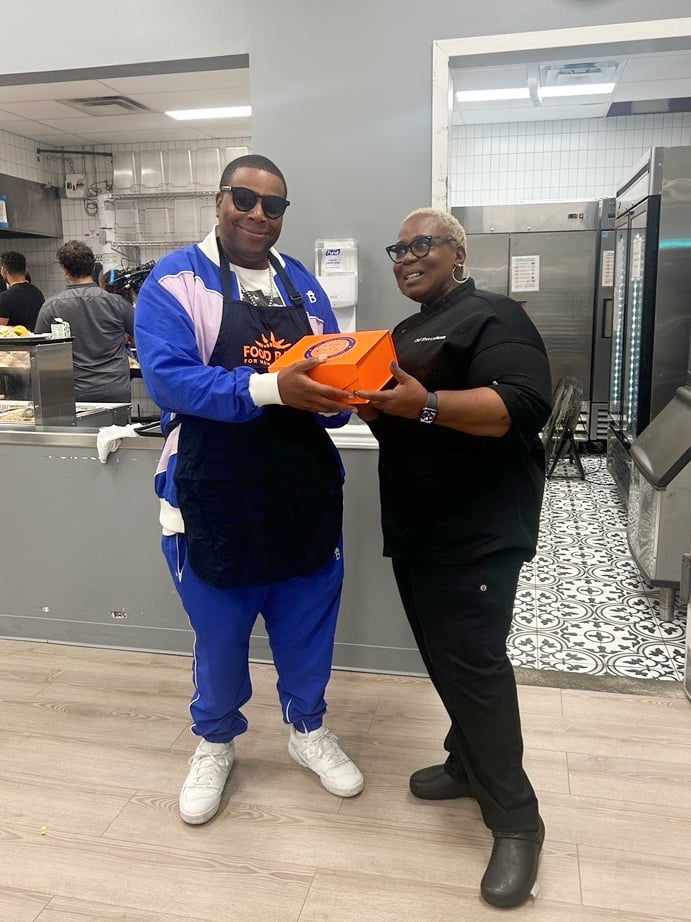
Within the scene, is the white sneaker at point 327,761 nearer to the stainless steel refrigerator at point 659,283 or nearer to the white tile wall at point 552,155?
the stainless steel refrigerator at point 659,283

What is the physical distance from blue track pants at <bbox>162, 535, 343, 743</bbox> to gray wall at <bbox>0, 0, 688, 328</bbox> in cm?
110

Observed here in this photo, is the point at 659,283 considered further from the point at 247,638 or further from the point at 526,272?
the point at 247,638

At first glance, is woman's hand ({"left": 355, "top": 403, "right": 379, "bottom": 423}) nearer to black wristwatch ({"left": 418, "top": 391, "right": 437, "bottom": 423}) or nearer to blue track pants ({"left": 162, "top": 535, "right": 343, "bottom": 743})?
black wristwatch ({"left": 418, "top": 391, "right": 437, "bottom": 423})

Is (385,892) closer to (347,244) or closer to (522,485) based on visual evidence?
(522,485)

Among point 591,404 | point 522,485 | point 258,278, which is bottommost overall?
point 591,404

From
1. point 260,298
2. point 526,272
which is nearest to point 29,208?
point 526,272

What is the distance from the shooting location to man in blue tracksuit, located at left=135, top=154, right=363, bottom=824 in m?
1.74

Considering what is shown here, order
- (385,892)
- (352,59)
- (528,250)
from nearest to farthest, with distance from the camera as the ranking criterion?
(385,892) < (352,59) < (528,250)

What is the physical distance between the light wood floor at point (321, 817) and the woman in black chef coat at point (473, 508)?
0.73 feet

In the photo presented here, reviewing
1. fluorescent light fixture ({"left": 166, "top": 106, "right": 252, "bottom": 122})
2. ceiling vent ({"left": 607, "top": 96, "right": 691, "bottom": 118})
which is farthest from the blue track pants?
ceiling vent ({"left": 607, "top": 96, "right": 691, "bottom": 118})

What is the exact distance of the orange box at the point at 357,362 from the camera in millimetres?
1548

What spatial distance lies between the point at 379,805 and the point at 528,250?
209 inches

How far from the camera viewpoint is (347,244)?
8.52 ft

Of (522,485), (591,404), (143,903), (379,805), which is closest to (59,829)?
(143,903)
